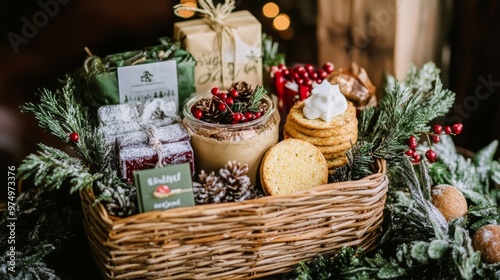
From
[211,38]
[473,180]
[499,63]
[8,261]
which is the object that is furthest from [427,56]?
[8,261]

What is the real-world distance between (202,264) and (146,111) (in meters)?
0.46

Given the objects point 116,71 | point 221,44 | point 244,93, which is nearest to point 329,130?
point 244,93

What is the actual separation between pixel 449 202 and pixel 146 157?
779 millimetres

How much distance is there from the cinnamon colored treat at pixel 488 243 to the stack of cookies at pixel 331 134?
14.3 inches

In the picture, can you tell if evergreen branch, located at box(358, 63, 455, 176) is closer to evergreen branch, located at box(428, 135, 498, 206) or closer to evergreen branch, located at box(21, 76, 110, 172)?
evergreen branch, located at box(428, 135, 498, 206)

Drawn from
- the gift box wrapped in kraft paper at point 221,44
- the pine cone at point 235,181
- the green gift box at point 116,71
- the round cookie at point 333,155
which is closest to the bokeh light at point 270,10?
the gift box wrapped in kraft paper at point 221,44

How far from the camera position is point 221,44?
1668 millimetres

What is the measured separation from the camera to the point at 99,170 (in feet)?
4.42

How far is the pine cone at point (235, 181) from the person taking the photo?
1.29 meters

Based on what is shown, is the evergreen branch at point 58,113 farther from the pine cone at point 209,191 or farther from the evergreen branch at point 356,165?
the evergreen branch at point 356,165

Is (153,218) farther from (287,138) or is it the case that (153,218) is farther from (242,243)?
(287,138)

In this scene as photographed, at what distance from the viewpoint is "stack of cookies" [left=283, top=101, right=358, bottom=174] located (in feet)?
4.58

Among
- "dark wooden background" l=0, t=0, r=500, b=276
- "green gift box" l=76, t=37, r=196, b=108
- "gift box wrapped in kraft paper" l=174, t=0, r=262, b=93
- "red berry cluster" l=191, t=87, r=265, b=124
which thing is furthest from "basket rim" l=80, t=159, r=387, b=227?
"dark wooden background" l=0, t=0, r=500, b=276

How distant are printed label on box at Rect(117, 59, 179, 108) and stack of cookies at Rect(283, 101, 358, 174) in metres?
0.38
